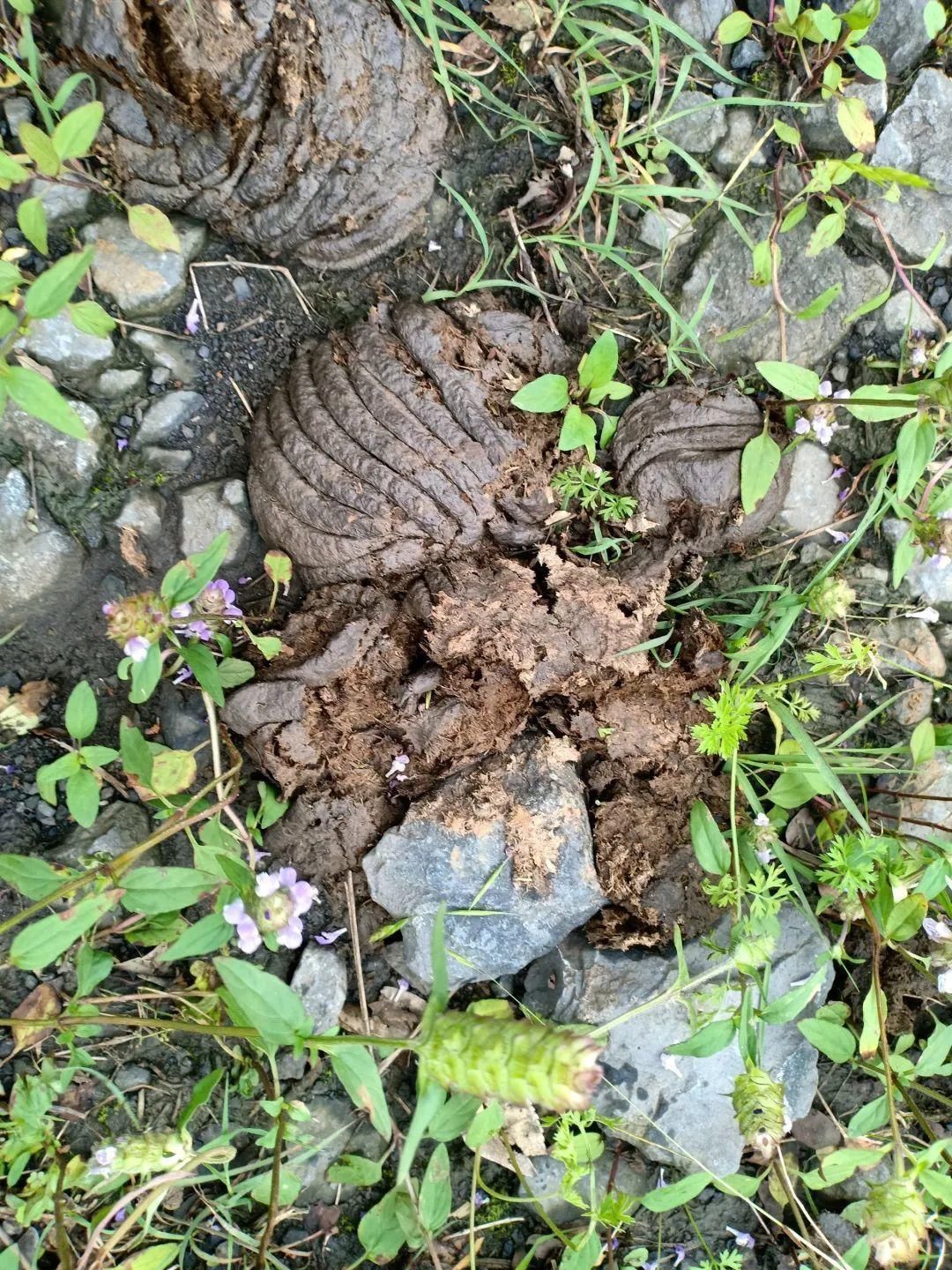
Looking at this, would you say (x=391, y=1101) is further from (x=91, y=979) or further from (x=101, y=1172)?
(x=91, y=979)

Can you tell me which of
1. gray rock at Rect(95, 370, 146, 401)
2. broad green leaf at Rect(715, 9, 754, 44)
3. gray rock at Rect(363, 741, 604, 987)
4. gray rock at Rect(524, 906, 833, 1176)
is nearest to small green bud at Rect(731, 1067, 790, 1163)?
gray rock at Rect(524, 906, 833, 1176)

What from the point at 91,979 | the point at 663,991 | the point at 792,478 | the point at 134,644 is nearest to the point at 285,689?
the point at 134,644

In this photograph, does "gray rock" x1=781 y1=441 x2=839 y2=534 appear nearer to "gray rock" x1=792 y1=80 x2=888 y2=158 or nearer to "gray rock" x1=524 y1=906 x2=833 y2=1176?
"gray rock" x1=792 y1=80 x2=888 y2=158

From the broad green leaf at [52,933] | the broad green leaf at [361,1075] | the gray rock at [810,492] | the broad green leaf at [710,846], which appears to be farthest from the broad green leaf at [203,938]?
the gray rock at [810,492]

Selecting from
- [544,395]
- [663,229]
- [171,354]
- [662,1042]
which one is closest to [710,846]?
[662,1042]

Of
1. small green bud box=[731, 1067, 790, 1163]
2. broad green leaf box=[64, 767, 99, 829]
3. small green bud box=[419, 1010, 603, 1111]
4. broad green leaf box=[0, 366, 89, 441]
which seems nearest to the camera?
small green bud box=[419, 1010, 603, 1111]

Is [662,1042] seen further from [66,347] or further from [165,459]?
[66,347]

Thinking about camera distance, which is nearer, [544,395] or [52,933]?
[52,933]
